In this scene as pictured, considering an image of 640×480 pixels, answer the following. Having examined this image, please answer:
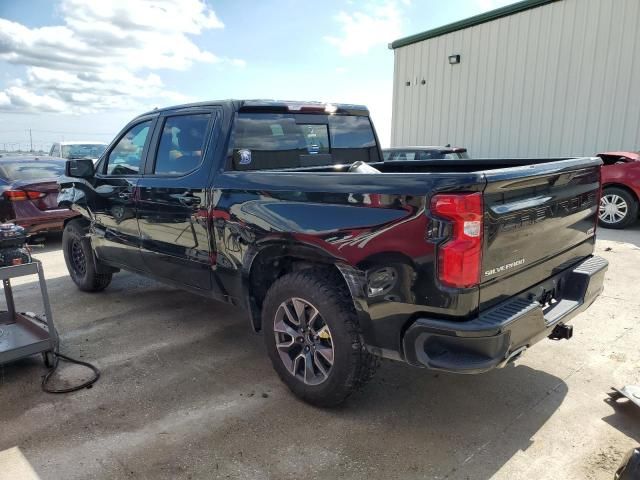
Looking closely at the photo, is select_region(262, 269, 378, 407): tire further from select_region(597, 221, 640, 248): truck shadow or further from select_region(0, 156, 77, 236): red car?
select_region(597, 221, 640, 248): truck shadow

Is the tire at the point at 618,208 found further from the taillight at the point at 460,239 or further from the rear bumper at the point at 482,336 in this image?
the taillight at the point at 460,239

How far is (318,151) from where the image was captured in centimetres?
413

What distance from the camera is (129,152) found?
455 cm

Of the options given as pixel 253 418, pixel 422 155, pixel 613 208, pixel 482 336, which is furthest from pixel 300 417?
pixel 613 208

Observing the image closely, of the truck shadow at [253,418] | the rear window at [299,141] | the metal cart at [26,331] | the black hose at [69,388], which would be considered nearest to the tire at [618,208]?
the rear window at [299,141]

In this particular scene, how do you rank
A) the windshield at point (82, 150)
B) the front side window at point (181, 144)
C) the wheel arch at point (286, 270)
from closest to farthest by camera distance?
the wheel arch at point (286, 270), the front side window at point (181, 144), the windshield at point (82, 150)

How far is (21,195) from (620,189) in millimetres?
9874

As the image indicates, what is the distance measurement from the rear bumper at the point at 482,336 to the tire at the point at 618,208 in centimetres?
694

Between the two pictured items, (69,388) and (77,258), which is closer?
(69,388)

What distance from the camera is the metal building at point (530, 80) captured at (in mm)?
10641

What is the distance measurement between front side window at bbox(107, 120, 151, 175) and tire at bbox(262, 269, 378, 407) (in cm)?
207

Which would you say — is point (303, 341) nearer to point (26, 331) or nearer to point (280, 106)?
point (280, 106)

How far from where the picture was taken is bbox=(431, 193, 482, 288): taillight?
7.39 feet

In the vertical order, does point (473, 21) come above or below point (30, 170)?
above
